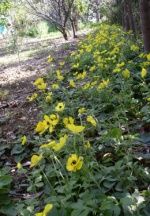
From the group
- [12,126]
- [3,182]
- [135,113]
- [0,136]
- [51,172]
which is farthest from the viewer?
[12,126]

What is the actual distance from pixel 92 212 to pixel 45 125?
507 mm

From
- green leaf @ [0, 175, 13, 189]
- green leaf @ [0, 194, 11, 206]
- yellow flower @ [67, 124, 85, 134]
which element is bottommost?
green leaf @ [0, 194, 11, 206]

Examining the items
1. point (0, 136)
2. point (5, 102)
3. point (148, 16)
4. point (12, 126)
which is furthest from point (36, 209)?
point (148, 16)

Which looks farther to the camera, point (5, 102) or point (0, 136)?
point (5, 102)

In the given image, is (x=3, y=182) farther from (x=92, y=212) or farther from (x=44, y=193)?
(x=92, y=212)

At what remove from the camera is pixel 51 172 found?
5.64 feet

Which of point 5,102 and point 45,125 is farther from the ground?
point 45,125

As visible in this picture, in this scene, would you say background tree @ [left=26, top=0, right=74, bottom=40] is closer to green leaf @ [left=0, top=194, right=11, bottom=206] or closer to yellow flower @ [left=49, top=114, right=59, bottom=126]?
yellow flower @ [left=49, top=114, right=59, bottom=126]

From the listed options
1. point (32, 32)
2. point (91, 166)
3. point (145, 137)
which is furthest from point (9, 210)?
point (32, 32)

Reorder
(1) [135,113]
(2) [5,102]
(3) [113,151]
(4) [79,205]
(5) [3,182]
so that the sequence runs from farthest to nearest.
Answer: (2) [5,102] < (1) [135,113] < (3) [113,151] < (5) [3,182] < (4) [79,205]

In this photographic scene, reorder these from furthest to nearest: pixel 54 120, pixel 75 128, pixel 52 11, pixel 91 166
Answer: pixel 52 11
pixel 54 120
pixel 91 166
pixel 75 128

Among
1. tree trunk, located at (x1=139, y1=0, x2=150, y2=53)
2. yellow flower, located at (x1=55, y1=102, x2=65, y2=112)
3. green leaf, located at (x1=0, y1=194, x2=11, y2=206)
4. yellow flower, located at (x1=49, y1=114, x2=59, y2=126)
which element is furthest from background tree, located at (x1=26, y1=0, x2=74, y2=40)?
green leaf, located at (x1=0, y1=194, x2=11, y2=206)

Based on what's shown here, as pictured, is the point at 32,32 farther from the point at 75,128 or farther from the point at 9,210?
the point at 75,128

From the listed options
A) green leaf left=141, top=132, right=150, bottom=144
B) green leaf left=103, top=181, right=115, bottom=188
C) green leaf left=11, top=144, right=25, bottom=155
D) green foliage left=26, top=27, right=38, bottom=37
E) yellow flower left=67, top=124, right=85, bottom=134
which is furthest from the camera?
green foliage left=26, top=27, right=38, bottom=37
